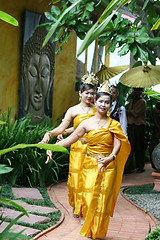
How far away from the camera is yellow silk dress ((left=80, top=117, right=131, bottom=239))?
3.55 meters

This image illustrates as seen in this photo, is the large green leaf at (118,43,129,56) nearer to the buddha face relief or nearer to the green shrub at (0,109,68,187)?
the green shrub at (0,109,68,187)

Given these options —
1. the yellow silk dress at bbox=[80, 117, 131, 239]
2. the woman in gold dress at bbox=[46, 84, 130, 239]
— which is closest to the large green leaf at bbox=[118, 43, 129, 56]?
the woman in gold dress at bbox=[46, 84, 130, 239]

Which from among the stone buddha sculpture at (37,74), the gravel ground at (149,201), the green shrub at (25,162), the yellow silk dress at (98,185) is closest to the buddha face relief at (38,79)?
the stone buddha sculpture at (37,74)

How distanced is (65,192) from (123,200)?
0.91 m

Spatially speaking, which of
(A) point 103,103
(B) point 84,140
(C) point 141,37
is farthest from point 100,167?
(C) point 141,37

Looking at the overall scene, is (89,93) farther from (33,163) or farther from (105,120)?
(33,163)

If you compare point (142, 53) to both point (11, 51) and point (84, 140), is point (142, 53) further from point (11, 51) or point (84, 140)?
point (11, 51)

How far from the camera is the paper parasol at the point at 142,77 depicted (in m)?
5.42

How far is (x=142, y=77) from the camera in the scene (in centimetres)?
558

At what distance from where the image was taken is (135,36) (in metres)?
4.45

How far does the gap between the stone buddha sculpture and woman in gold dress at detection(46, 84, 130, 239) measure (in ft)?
12.0

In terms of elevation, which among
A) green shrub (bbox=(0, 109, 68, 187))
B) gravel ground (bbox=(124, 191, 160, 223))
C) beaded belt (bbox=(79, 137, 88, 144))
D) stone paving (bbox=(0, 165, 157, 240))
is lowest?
gravel ground (bbox=(124, 191, 160, 223))

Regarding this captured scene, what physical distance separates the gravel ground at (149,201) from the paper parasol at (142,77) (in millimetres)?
1712

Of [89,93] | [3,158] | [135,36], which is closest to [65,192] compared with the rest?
[3,158]
